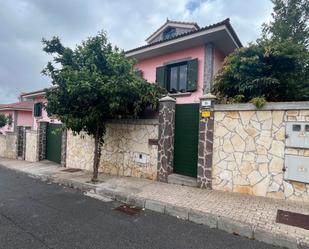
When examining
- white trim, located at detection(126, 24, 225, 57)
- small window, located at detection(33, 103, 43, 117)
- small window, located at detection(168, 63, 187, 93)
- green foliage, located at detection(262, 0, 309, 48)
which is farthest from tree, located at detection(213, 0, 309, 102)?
small window, located at detection(33, 103, 43, 117)

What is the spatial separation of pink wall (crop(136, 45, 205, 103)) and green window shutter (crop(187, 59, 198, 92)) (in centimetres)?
17

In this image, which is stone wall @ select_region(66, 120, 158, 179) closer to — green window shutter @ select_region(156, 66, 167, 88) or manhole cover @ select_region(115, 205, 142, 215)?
manhole cover @ select_region(115, 205, 142, 215)

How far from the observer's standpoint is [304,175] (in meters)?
5.04

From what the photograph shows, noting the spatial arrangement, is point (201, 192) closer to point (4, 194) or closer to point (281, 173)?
point (281, 173)

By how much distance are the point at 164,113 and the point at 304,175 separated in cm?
421

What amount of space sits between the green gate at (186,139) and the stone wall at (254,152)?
28.8 inches

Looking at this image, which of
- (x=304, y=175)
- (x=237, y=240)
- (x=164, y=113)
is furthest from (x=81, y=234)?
(x=304, y=175)

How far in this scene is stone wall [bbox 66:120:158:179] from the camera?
24.8ft

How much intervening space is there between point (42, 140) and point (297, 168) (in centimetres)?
1243

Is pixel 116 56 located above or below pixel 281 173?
above

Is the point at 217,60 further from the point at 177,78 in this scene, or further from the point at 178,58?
the point at 177,78

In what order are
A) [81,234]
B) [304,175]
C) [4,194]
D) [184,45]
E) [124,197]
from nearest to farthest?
[81,234] < [304,175] < [124,197] < [4,194] < [184,45]

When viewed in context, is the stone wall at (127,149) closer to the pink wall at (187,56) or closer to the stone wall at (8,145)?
the pink wall at (187,56)

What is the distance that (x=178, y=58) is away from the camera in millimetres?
9984
